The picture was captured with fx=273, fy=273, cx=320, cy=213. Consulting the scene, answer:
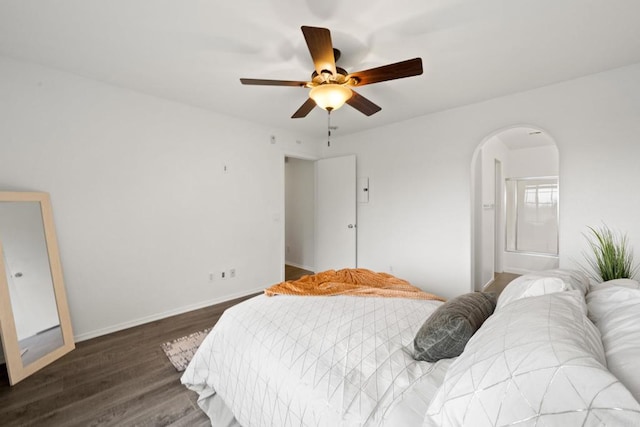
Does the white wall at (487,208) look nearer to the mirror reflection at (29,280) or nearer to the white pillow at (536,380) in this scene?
the white pillow at (536,380)

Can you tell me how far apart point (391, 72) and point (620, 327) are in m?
1.73

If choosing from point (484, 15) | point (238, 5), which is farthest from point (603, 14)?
point (238, 5)

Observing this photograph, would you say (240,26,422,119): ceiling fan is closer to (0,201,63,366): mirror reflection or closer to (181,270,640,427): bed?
(181,270,640,427): bed

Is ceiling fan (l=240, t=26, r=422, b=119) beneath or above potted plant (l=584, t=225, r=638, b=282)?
above

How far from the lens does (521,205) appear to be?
5316 millimetres

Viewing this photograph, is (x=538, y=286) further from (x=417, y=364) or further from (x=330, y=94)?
(x=330, y=94)

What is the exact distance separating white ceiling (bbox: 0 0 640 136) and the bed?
169cm

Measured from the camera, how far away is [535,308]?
962 millimetres

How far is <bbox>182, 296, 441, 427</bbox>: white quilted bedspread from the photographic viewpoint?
110 centimetres

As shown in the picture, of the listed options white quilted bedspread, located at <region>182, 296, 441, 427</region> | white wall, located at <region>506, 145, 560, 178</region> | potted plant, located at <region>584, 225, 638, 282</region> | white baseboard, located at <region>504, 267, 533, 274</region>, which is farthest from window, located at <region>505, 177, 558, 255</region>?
white quilted bedspread, located at <region>182, 296, 441, 427</region>

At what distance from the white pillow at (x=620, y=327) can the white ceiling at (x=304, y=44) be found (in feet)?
5.62

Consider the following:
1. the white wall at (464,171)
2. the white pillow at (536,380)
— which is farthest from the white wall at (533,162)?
the white pillow at (536,380)

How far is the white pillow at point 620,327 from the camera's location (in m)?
0.68

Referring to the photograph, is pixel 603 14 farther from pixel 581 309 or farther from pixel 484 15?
pixel 581 309
